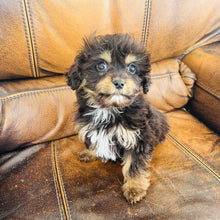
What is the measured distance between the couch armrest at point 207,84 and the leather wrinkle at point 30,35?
203 centimetres

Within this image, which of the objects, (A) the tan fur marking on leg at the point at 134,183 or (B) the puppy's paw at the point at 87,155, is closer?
(A) the tan fur marking on leg at the point at 134,183

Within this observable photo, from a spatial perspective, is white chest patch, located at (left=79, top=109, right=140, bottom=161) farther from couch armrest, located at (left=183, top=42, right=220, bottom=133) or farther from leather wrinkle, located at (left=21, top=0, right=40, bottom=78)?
couch armrest, located at (left=183, top=42, right=220, bottom=133)

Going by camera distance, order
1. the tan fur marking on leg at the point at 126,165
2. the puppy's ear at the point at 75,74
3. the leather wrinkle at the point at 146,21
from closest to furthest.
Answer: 1. the puppy's ear at the point at 75,74
2. the tan fur marking on leg at the point at 126,165
3. the leather wrinkle at the point at 146,21

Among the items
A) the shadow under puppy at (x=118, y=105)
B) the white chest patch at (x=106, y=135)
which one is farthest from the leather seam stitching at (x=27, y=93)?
the white chest patch at (x=106, y=135)

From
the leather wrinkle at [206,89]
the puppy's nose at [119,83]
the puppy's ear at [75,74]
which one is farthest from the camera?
the leather wrinkle at [206,89]

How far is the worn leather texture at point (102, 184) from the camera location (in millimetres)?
1548

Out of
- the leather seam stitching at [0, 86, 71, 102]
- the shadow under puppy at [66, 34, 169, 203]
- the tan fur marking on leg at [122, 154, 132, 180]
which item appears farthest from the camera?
the leather seam stitching at [0, 86, 71, 102]

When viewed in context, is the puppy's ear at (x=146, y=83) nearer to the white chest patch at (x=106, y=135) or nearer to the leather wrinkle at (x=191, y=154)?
the white chest patch at (x=106, y=135)

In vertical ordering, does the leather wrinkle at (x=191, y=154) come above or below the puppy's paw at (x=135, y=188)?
above

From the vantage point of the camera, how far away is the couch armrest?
246 centimetres

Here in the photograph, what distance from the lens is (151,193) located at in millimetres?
1713

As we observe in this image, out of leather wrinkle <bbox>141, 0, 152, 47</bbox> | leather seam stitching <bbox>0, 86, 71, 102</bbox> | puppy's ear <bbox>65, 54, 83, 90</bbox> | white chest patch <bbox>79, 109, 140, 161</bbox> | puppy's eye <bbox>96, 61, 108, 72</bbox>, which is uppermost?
leather wrinkle <bbox>141, 0, 152, 47</bbox>

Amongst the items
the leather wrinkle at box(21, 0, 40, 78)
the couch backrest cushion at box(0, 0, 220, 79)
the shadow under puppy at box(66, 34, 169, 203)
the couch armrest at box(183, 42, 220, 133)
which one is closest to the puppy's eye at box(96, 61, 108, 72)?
the shadow under puppy at box(66, 34, 169, 203)

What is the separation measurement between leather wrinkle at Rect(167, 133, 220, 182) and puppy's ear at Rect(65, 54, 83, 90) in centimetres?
128
